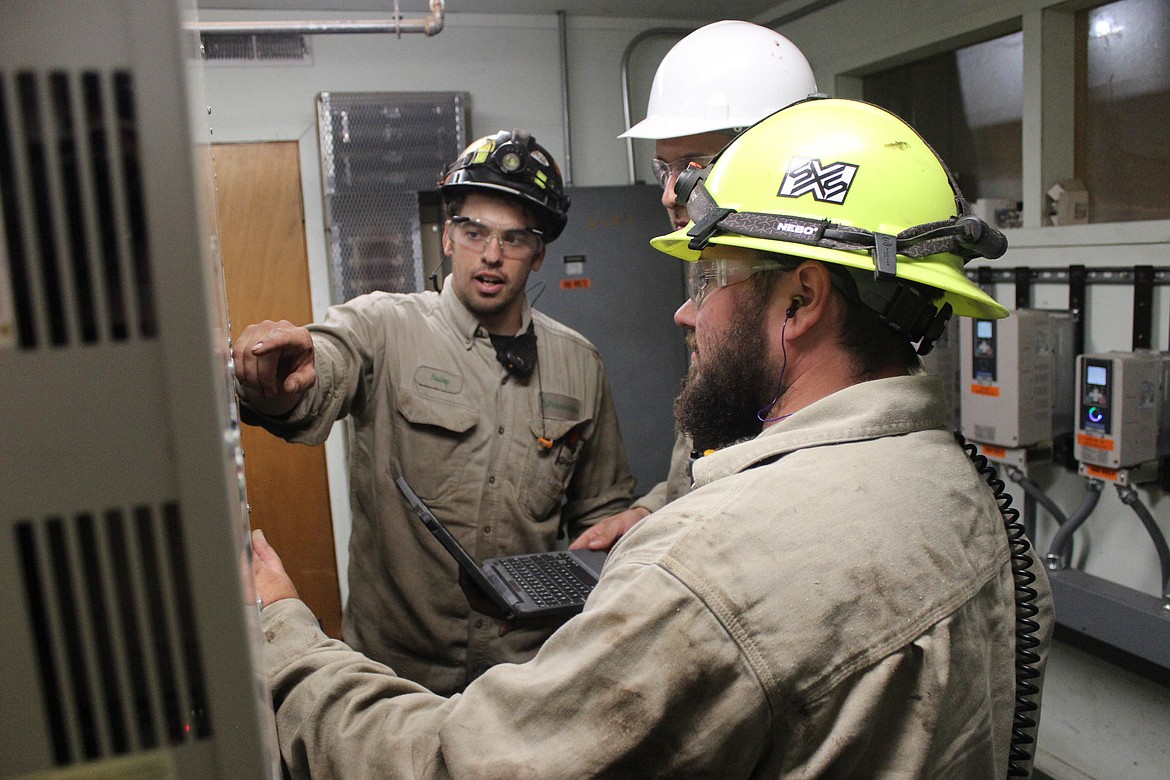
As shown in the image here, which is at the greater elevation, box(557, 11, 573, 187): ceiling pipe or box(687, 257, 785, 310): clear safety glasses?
box(557, 11, 573, 187): ceiling pipe

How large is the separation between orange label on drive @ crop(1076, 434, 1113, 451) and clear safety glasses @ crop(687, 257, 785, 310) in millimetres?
1729

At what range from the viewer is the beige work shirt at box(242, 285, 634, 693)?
6.66ft

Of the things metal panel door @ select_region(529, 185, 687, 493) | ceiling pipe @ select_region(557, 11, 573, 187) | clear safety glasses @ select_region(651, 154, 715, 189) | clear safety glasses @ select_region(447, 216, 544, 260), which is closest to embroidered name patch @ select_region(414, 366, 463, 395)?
clear safety glasses @ select_region(447, 216, 544, 260)

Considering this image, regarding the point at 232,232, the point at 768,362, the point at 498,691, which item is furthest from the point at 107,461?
the point at 232,232

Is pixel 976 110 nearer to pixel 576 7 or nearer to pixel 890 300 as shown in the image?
pixel 576 7

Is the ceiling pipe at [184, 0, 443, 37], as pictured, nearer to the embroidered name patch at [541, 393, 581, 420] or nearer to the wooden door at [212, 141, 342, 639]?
the wooden door at [212, 141, 342, 639]

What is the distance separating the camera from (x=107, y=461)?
33 centimetres

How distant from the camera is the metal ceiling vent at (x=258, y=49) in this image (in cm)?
340

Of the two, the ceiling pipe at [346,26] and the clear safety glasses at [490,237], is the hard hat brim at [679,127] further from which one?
the ceiling pipe at [346,26]

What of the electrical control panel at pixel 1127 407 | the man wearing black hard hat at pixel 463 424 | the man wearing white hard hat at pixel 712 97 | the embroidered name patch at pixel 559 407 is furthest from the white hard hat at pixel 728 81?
the electrical control panel at pixel 1127 407

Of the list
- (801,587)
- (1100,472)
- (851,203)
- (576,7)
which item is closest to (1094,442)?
(1100,472)

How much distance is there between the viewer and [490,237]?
2135mm

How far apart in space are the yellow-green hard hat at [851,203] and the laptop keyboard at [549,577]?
0.74 meters

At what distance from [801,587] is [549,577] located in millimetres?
927
